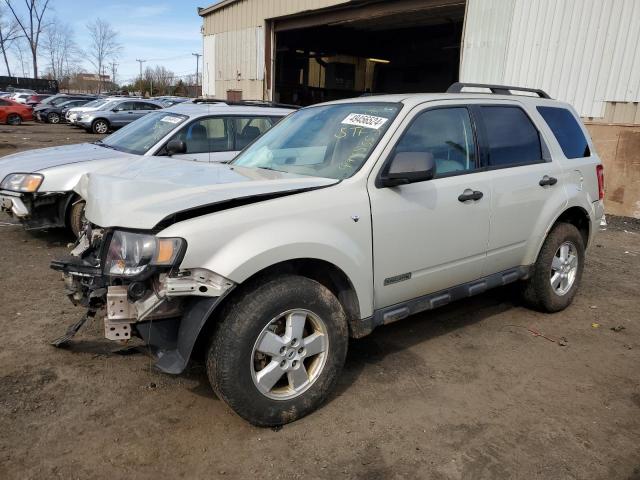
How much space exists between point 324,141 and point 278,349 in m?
1.60

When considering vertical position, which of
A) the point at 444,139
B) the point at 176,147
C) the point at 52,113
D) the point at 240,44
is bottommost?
the point at 52,113

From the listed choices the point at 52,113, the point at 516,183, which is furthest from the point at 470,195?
the point at 52,113

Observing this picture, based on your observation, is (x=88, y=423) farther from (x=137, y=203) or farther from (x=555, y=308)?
(x=555, y=308)

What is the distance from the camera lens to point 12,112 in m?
27.5

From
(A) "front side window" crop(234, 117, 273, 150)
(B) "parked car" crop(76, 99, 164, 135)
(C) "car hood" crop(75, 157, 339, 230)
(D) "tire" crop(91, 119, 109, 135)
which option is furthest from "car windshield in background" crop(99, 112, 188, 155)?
(D) "tire" crop(91, 119, 109, 135)

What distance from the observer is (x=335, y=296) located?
10.2 ft

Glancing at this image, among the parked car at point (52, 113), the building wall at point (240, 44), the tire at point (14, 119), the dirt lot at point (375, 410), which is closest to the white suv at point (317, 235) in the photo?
the dirt lot at point (375, 410)

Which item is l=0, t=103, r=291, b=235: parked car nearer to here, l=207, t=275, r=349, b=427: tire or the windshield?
the windshield

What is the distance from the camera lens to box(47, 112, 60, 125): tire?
30.2m

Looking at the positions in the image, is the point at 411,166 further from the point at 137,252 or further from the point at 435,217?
the point at 137,252

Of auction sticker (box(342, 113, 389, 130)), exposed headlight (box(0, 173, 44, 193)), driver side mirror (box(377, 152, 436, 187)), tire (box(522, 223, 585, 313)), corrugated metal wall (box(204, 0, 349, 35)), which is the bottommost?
tire (box(522, 223, 585, 313))

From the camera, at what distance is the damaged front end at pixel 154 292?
2.49 m

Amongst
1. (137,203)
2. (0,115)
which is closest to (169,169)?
(137,203)

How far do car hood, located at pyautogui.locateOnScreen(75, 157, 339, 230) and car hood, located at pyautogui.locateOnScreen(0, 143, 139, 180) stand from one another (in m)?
2.88
